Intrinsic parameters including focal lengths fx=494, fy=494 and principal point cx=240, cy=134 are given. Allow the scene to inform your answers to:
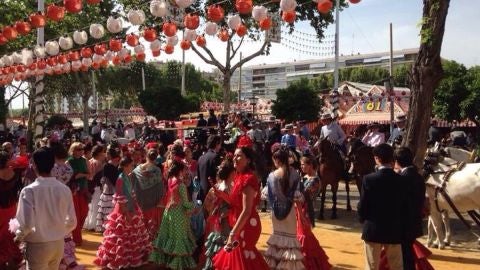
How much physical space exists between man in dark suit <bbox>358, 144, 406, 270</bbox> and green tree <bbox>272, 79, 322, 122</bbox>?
62.9ft

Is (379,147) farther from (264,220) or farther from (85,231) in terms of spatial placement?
(85,231)

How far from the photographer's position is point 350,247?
8.92 metres

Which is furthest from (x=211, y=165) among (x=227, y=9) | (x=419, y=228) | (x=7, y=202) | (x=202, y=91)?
(x=202, y=91)

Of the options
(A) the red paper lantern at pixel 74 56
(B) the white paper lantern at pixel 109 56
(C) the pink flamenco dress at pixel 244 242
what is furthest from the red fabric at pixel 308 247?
(A) the red paper lantern at pixel 74 56

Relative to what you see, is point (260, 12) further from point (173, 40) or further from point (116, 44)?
point (116, 44)

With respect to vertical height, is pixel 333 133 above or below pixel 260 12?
below

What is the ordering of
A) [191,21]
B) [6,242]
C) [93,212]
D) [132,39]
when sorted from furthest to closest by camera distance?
[132,39] < [191,21] < [93,212] < [6,242]

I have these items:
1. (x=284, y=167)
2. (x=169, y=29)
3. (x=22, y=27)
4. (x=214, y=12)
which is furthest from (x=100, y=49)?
(x=284, y=167)

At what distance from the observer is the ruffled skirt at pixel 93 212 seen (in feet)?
35.0

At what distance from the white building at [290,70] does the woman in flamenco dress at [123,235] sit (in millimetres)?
117526

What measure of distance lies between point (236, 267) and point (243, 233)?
1.29 feet

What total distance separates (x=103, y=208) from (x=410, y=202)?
653 centimetres

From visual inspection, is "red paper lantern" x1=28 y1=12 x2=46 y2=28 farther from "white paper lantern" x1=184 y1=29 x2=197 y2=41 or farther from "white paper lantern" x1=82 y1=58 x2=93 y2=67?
"white paper lantern" x1=82 y1=58 x2=93 y2=67

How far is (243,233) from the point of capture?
19.0ft
